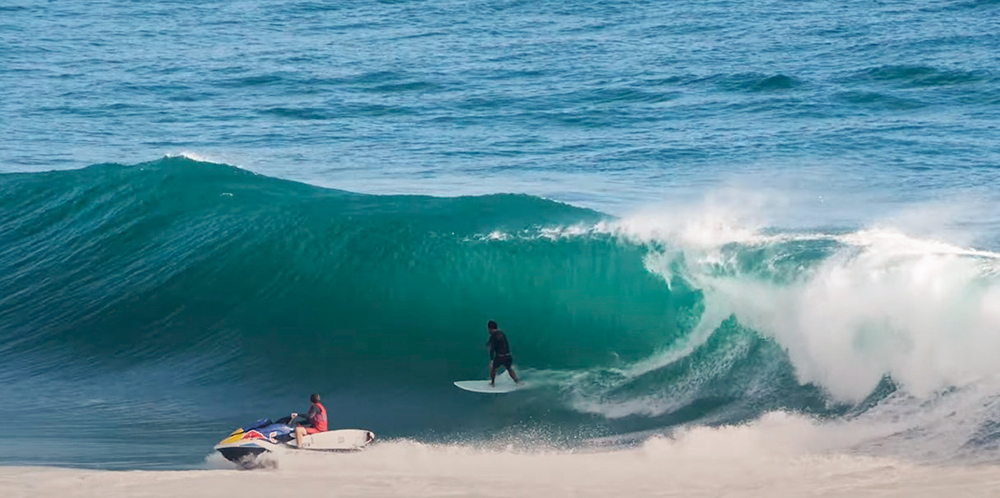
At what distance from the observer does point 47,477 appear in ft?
35.4

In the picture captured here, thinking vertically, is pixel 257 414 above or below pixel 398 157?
below

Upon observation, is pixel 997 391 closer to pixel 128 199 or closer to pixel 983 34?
pixel 128 199

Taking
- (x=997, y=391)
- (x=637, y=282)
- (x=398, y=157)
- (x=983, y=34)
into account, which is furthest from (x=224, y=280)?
(x=983, y=34)

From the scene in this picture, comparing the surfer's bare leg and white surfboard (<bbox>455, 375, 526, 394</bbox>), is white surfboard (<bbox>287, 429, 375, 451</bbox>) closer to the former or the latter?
white surfboard (<bbox>455, 375, 526, 394</bbox>)

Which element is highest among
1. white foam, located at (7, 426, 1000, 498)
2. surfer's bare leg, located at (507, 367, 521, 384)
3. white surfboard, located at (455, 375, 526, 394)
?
surfer's bare leg, located at (507, 367, 521, 384)

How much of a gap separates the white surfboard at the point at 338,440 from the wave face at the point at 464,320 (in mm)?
863

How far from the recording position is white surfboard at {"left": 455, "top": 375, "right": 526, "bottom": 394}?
13359 mm

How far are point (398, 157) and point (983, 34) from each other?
1532 centimetres

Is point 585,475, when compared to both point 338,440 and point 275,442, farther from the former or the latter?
point 275,442

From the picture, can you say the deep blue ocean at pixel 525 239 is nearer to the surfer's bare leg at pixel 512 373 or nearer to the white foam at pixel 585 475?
the surfer's bare leg at pixel 512 373

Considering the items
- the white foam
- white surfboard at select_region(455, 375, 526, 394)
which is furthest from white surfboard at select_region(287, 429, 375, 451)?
white surfboard at select_region(455, 375, 526, 394)

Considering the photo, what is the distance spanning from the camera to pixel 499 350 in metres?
13.4

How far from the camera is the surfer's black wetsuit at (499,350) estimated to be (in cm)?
1338

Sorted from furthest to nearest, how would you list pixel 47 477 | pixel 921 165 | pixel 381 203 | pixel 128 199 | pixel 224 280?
pixel 921 165, pixel 128 199, pixel 381 203, pixel 224 280, pixel 47 477
